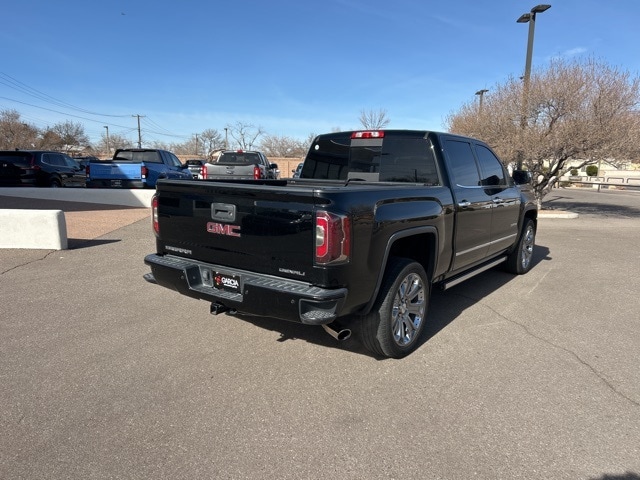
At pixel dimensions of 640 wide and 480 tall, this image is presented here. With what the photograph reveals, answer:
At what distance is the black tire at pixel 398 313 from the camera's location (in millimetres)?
3537

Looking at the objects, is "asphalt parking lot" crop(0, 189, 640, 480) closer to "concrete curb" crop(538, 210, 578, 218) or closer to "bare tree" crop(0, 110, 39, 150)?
"concrete curb" crop(538, 210, 578, 218)

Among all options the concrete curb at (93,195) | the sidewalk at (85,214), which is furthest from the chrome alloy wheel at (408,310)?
the concrete curb at (93,195)

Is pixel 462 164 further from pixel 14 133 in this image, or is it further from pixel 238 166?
pixel 14 133

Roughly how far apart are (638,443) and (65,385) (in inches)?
151

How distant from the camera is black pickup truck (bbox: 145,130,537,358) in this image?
3.06m

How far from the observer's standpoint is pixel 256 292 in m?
3.22

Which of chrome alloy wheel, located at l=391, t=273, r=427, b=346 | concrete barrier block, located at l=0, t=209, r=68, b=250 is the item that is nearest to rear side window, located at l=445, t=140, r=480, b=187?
chrome alloy wheel, located at l=391, t=273, r=427, b=346

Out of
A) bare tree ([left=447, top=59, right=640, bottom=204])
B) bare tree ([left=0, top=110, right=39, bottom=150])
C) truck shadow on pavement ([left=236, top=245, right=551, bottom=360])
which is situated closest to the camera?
truck shadow on pavement ([left=236, top=245, right=551, bottom=360])

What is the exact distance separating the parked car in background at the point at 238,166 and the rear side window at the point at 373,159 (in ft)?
29.0

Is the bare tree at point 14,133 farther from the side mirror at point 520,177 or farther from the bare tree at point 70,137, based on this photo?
the side mirror at point 520,177

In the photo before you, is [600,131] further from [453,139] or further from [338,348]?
[338,348]

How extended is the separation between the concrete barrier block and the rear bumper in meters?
4.60

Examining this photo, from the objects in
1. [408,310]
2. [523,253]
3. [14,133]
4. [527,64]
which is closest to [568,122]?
[527,64]

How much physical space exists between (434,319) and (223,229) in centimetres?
251
